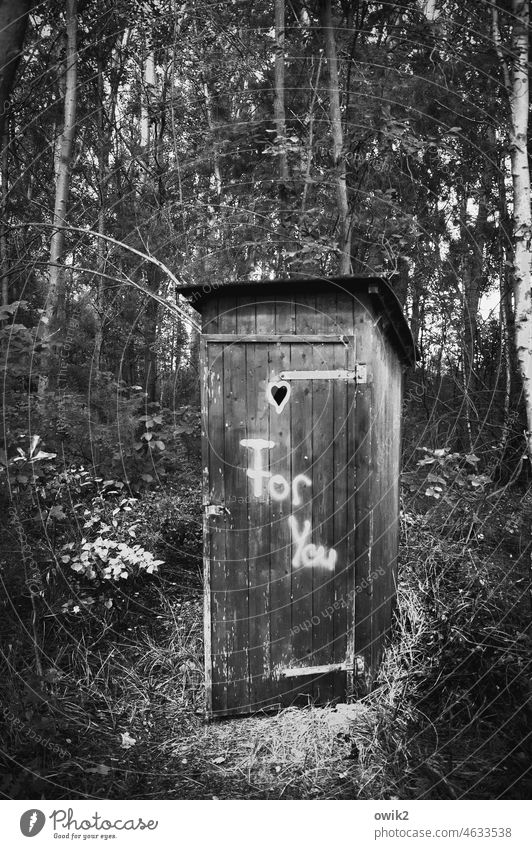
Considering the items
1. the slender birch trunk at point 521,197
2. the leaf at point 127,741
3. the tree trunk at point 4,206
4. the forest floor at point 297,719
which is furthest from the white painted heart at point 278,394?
the slender birch trunk at point 521,197

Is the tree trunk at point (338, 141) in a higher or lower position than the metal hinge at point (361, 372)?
higher

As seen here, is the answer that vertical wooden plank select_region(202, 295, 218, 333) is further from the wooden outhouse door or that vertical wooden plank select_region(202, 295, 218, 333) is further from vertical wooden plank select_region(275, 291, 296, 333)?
vertical wooden plank select_region(275, 291, 296, 333)

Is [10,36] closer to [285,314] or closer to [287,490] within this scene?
[285,314]

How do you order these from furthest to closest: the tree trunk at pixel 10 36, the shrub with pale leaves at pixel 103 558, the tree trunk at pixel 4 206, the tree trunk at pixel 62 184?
the tree trunk at pixel 62 184
the tree trunk at pixel 4 206
the shrub with pale leaves at pixel 103 558
the tree trunk at pixel 10 36

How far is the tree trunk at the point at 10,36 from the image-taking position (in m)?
3.00

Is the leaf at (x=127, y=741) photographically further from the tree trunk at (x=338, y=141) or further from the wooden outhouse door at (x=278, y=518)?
the tree trunk at (x=338, y=141)

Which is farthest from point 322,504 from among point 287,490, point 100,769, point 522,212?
point 522,212

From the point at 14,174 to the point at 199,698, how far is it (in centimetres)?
1108

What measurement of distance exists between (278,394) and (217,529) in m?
1.08

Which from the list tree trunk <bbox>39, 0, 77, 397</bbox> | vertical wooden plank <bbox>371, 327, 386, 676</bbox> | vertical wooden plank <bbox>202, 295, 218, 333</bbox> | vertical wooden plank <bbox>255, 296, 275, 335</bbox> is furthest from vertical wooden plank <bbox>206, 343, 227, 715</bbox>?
tree trunk <bbox>39, 0, 77, 397</bbox>

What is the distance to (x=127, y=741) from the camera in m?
3.46

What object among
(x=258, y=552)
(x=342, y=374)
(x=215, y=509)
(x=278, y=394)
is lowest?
(x=258, y=552)
